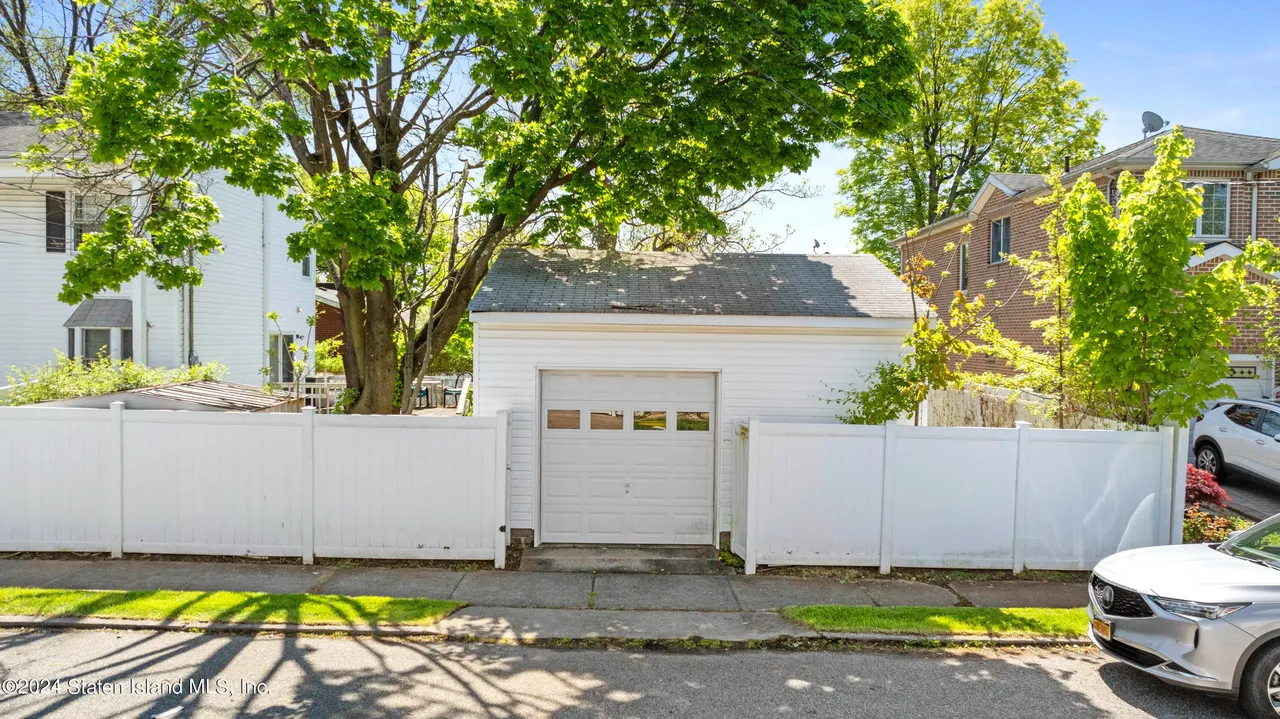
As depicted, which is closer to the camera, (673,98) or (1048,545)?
(1048,545)

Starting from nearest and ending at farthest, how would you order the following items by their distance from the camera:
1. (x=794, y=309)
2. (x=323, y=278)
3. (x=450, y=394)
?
(x=794, y=309)
(x=450, y=394)
(x=323, y=278)

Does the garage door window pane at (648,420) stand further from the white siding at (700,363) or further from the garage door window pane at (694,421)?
the white siding at (700,363)

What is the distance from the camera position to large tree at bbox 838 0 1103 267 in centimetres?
2933

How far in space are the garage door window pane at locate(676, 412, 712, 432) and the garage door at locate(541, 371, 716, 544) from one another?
0.06 metres

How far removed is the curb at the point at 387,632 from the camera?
681 cm

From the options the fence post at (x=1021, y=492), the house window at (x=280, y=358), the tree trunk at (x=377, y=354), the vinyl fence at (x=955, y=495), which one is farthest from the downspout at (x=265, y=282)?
the fence post at (x=1021, y=492)

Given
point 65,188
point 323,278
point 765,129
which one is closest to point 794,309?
point 765,129

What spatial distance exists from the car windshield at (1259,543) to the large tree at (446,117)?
6.52 m

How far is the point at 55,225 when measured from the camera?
15.5 metres

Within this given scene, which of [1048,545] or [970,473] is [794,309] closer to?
[970,473]

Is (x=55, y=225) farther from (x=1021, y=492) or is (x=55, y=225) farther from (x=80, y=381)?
(x=1021, y=492)

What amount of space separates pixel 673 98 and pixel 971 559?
7.33 m

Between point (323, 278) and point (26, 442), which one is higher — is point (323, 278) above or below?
above

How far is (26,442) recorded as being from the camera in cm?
891
